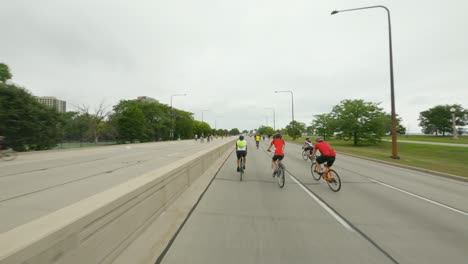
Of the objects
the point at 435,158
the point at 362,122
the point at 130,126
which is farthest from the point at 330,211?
the point at 130,126

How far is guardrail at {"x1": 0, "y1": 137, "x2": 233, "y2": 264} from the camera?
168cm

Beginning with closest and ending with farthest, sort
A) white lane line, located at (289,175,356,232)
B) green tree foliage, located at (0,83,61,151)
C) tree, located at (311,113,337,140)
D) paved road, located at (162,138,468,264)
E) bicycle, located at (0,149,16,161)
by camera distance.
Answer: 1. paved road, located at (162,138,468,264)
2. white lane line, located at (289,175,356,232)
3. bicycle, located at (0,149,16,161)
4. green tree foliage, located at (0,83,61,151)
5. tree, located at (311,113,337,140)

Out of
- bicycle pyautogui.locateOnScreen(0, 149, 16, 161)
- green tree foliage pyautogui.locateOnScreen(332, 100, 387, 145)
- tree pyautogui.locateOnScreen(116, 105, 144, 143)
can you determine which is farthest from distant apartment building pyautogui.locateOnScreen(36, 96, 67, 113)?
green tree foliage pyautogui.locateOnScreen(332, 100, 387, 145)

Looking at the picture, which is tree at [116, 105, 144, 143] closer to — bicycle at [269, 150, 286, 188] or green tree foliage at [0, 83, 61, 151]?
green tree foliage at [0, 83, 61, 151]

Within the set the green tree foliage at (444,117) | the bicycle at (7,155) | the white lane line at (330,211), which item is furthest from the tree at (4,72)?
the green tree foliage at (444,117)

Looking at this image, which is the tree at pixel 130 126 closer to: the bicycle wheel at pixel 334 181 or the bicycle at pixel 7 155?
the bicycle at pixel 7 155

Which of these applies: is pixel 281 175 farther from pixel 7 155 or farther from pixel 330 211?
pixel 7 155

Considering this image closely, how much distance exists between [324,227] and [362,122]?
4415 cm

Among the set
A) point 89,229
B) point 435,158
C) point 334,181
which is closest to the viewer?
point 89,229

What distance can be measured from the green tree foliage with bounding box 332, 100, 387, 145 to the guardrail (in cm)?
4486

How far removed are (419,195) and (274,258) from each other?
19.9 ft

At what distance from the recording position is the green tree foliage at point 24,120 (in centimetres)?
1805

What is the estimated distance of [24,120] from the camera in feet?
62.3

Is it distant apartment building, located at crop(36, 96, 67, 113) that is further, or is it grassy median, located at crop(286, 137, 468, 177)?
distant apartment building, located at crop(36, 96, 67, 113)
